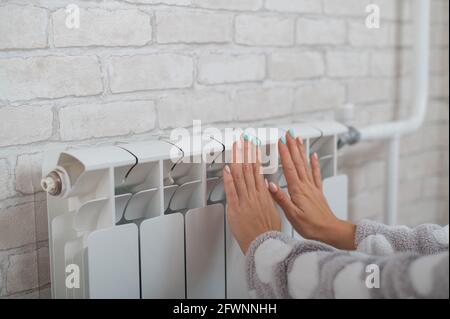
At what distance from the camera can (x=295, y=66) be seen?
1.37 m

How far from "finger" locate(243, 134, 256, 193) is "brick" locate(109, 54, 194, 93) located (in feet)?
0.65

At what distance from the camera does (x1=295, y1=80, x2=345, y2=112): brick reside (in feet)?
4.59

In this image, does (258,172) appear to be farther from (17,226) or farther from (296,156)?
(17,226)

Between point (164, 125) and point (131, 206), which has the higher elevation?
point (164, 125)

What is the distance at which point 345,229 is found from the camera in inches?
43.4

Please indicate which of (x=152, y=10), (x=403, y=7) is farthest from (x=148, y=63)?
(x=403, y=7)

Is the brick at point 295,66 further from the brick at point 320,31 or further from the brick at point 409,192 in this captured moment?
the brick at point 409,192

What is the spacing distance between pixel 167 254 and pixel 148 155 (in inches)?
6.9

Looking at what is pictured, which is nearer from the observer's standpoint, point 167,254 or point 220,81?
point 167,254

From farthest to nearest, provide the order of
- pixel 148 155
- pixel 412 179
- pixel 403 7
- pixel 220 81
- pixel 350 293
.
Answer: pixel 412 179 → pixel 403 7 → pixel 220 81 → pixel 148 155 → pixel 350 293

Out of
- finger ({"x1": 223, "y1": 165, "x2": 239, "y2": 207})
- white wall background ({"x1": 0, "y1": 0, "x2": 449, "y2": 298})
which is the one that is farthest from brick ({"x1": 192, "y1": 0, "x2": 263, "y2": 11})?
finger ({"x1": 223, "y1": 165, "x2": 239, "y2": 207})

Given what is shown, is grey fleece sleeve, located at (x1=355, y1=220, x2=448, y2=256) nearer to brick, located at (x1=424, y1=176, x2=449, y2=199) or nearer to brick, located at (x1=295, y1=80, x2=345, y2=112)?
brick, located at (x1=295, y1=80, x2=345, y2=112)

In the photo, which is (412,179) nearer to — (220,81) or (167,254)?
(220,81)

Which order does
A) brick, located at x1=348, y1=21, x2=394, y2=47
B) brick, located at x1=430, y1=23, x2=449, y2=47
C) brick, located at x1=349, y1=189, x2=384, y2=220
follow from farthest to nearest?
1. brick, located at x1=430, y1=23, x2=449, y2=47
2. brick, located at x1=349, y1=189, x2=384, y2=220
3. brick, located at x1=348, y1=21, x2=394, y2=47
